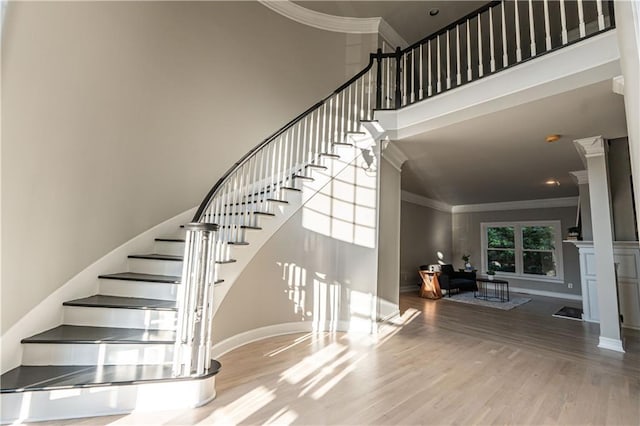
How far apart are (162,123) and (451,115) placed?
3581mm

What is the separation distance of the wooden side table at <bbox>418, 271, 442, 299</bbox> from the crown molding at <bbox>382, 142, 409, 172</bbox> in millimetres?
3166

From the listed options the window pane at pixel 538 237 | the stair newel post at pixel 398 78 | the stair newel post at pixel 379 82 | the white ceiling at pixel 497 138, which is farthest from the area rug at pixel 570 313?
the stair newel post at pixel 379 82

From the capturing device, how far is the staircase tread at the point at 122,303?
95.3 inches

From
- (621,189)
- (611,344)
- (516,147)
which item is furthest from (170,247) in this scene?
(621,189)

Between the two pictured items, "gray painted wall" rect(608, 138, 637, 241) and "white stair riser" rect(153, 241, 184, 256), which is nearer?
"white stair riser" rect(153, 241, 184, 256)

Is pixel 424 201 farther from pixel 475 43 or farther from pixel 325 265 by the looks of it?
pixel 325 265

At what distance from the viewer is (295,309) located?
13.0 ft

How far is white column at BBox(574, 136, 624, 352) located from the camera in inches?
144

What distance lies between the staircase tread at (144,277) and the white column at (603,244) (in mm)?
5052

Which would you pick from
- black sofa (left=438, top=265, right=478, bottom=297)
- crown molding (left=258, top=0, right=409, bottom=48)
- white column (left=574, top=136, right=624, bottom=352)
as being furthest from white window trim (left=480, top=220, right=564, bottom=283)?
crown molding (left=258, top=0, right=409, bottom=48)

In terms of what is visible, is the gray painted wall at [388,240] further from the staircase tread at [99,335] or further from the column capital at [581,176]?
the column capital at [581,176]

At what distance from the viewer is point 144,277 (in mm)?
2836

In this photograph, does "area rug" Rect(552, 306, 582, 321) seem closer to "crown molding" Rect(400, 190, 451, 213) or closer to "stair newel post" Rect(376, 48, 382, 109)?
"crown molding" Rect(400, 190, 451, 213)

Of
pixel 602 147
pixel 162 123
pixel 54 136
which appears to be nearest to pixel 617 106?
pixel 602 147
